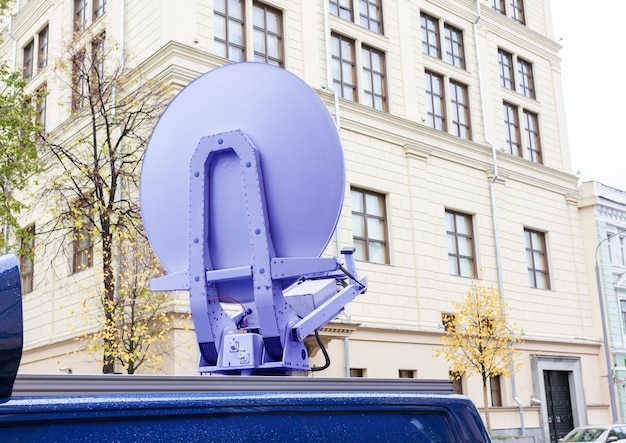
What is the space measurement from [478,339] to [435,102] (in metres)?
9.19

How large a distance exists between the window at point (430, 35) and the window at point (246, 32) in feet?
23.3

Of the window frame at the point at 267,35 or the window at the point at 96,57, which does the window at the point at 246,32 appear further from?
the window at the point at 96,57

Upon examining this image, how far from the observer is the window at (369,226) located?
85.0 feet

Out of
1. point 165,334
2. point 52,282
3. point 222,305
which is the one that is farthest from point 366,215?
point 222,305

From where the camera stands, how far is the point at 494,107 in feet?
107

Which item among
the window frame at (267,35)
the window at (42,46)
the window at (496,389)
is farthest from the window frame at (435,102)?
the window at (42,46)

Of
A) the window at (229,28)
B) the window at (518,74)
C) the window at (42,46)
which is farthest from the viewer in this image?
the window at (518,74)

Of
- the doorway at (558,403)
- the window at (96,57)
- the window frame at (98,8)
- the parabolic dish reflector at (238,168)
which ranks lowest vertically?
the doorway at (558,403)

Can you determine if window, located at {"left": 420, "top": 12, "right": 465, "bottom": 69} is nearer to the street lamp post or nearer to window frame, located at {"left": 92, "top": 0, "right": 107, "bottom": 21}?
the street lamp post

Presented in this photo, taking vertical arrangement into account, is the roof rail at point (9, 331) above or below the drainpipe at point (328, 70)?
below

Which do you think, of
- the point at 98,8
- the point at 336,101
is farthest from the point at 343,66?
the point at 98,8

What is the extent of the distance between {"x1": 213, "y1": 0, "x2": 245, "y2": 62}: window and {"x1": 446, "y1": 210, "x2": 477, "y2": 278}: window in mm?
10195

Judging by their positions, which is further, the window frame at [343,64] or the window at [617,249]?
the window at [617,249]

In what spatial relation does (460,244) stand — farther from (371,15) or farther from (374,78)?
(371,15)
